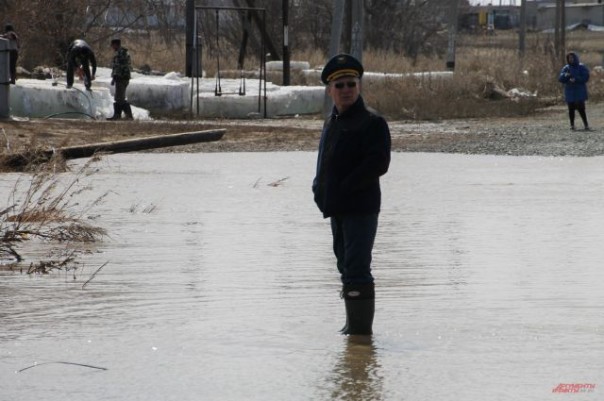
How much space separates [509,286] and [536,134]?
17942 mm

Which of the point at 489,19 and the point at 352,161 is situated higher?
the point at 489,19

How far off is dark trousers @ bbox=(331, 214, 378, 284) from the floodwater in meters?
0.36

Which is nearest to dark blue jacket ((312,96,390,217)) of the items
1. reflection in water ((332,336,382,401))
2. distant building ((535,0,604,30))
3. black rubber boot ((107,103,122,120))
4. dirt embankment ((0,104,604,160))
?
reflection in water ((332,336,382,401))

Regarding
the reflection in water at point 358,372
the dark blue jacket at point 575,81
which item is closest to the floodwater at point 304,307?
the reflection in water at point 358,372

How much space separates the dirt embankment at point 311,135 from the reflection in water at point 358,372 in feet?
44.8

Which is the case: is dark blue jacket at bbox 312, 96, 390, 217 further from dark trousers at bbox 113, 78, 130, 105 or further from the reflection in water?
dark trousers at bbox 113, 78, 130, 105

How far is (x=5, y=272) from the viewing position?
10219 millimetres

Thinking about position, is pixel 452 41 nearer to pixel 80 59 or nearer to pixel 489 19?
pixel 80 59

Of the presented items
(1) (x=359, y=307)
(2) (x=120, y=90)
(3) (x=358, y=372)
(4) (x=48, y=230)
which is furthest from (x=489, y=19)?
(3) (x=358, y=372)

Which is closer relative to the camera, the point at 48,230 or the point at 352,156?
the point at 352,156

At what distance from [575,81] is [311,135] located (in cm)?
561

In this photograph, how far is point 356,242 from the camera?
7562mm

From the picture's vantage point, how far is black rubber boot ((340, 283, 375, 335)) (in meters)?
7.66

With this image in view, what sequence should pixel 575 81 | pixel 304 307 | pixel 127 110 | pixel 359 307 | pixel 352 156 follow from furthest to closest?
pixel 127 110, pixel 575 81, pixel 304 307, pixel 359 307, pixel 352 156
